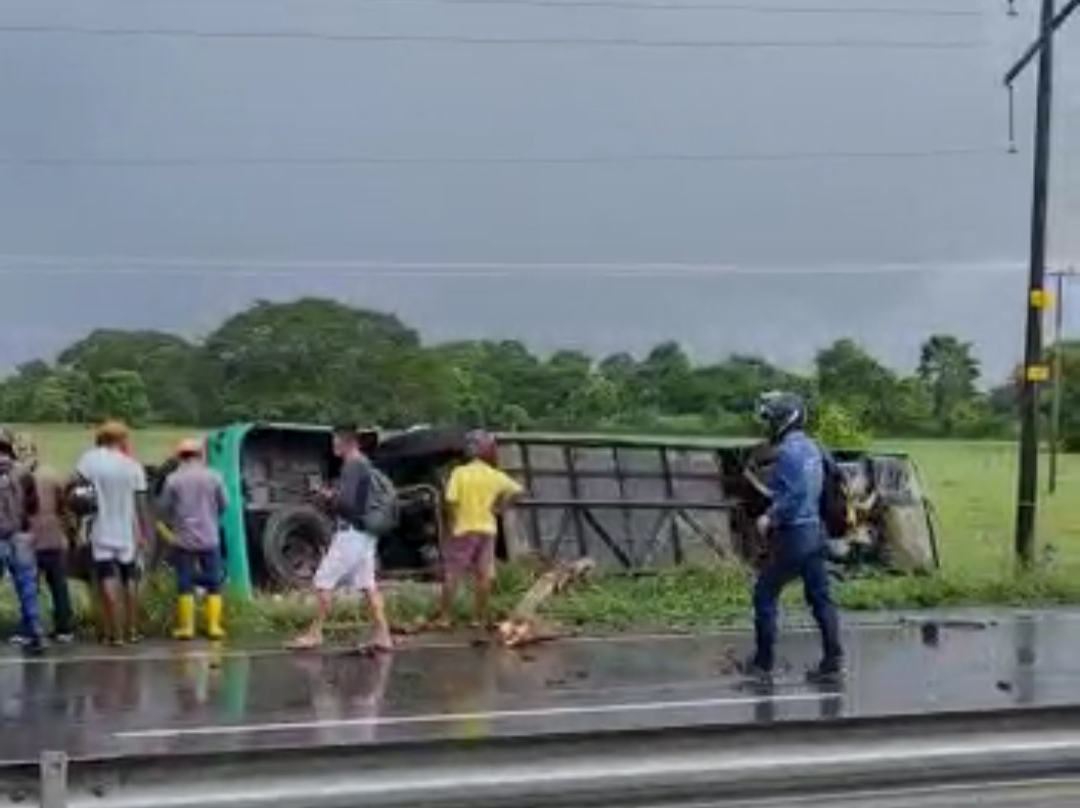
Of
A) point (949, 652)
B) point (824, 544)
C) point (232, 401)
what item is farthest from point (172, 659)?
point (232, 401)

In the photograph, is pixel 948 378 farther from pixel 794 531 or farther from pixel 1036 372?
pixel 794 531

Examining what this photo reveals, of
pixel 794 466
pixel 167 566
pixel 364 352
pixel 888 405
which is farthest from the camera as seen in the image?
pixel 888 405

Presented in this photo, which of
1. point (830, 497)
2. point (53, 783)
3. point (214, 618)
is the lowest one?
point (214, 618)

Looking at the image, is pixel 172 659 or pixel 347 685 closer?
pixel 347 685

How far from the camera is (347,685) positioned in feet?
43.2

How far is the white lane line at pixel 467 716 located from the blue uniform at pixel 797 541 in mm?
1012

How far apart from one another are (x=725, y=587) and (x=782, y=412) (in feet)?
23.3

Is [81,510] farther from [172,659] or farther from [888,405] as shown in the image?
[888,405]

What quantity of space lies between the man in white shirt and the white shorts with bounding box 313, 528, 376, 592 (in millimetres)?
1795

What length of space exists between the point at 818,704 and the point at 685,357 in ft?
73.4

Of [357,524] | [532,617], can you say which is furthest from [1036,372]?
[357,524]

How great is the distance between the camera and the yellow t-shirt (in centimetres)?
1614

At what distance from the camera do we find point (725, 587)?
19594 millimetres

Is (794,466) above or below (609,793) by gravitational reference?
above
